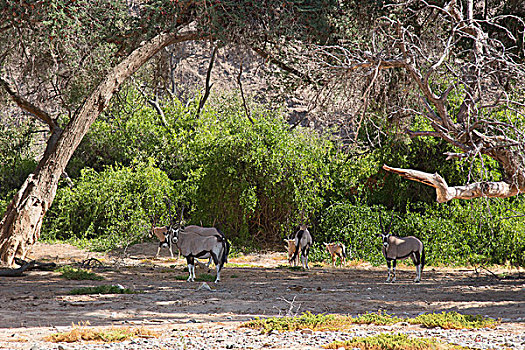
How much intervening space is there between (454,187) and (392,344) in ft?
11.3

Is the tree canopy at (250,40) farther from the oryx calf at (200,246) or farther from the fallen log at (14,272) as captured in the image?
the oryx calf at (200,246)

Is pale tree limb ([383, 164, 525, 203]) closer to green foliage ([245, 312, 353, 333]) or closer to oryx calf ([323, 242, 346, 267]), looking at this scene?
green foliage ([245, 312, 353, 333])

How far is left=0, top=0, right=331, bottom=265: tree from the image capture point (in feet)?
36.0

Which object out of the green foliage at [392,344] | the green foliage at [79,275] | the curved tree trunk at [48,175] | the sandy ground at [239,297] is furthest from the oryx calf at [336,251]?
the green foliage at [392,344]

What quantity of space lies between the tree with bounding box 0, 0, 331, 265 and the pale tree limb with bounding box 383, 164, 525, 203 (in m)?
5.04

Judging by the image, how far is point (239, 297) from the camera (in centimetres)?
847

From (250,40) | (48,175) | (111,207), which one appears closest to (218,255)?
(48,175)

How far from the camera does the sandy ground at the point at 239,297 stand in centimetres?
664

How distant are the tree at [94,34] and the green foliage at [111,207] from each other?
484 centimetres

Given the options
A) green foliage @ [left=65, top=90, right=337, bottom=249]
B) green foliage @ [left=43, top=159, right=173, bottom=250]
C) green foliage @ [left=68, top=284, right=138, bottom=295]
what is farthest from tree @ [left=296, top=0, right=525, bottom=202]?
green foliage @ [left=43, top=159, right=173, bottom=250]

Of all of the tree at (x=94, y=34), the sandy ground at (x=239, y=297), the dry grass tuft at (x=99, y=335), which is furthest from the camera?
the tree at (x=94, y=34)

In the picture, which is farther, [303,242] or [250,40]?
[303,242]

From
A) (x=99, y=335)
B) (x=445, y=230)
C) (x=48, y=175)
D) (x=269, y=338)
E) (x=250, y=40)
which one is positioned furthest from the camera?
(x=445, y=230)

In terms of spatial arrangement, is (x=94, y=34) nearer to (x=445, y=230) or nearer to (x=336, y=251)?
(x=336, y=251)
